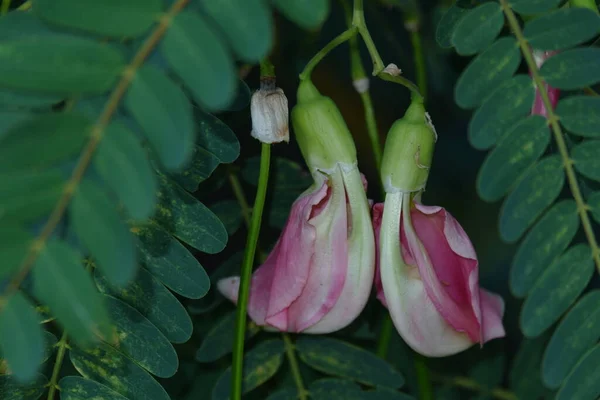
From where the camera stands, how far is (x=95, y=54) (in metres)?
0.59

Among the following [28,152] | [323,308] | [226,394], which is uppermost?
[28,152]

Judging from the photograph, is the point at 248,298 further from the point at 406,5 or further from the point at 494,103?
the point at 406,5

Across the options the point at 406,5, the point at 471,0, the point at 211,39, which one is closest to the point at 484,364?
the point at 406,5

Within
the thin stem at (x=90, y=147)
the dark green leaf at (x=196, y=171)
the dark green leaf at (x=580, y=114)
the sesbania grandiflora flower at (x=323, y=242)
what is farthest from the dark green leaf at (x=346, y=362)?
the thin stem at (x=90, y=147)

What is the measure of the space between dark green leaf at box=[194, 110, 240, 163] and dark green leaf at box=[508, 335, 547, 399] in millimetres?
566

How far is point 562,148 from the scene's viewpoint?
29.2 inches

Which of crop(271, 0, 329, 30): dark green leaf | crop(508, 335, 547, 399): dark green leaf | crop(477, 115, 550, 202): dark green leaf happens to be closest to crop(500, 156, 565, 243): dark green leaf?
crop(477, 115, 550, 202): dark green leaf

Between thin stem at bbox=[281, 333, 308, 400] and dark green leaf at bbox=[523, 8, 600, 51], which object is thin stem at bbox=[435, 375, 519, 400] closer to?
thin stem at bbox=[281, 333, 308, 400]

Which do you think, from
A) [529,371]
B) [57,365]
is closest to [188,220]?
[57,365]

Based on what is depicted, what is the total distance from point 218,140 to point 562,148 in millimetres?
284

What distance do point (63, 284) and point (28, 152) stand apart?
0.25 feet

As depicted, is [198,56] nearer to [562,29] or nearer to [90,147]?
[90,147]

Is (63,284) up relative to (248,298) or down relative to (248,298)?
up

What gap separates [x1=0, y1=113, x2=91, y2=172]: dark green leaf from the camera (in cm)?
56
